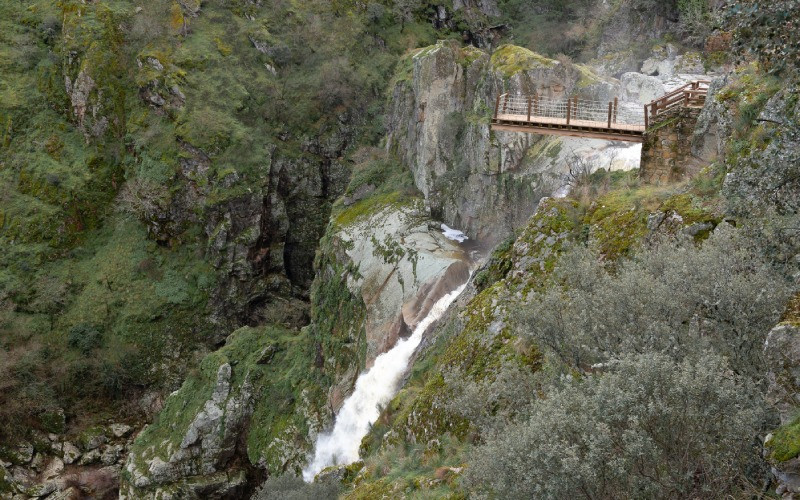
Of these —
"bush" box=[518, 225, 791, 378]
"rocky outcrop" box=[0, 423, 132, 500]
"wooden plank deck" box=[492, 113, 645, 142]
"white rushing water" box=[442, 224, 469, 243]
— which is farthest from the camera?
"rocky outcrop" box=[0, 423, 132, 500]

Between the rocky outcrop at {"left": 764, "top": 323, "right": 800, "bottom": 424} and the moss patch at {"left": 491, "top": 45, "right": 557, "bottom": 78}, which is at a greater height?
the moss patch at {"left": 491, "top": 45, "right": 557, "bottom": 78}

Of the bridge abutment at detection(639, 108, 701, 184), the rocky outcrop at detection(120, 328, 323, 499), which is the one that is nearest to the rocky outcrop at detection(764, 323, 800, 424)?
the bridge abutment at detection(639, 108, 701, 184)

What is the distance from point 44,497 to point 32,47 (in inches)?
1277

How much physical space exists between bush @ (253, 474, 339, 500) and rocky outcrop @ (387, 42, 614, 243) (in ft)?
44.9

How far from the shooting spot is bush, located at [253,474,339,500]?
1520cm

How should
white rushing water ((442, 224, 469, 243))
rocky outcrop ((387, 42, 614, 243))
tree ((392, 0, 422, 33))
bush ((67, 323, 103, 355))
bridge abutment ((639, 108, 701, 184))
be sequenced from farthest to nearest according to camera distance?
tree ((392, 0, 422, 33)) < bush ((67, 323, 103, 355)) < white rushing water ((442, 224, 469, 243)) < rocky outcrop ((387, 42, 614, 243)) < bridge abutment ((639, 108, 701, 184))

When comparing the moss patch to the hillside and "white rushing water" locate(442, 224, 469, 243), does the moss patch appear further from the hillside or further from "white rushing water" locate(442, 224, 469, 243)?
"white rushing water" locate(442, 224, 469, 243)

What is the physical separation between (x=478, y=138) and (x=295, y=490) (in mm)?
17685

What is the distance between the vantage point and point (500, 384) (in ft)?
31.0

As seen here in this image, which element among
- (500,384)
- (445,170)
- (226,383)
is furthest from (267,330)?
(500,384)

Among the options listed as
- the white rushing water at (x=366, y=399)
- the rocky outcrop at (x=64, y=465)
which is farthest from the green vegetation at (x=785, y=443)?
the rocky outcrop at (x=64, y=465)

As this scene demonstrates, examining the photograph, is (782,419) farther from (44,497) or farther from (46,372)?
(46,372)

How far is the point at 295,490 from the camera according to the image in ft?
55.5

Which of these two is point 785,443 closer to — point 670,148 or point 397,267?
point 670,148
